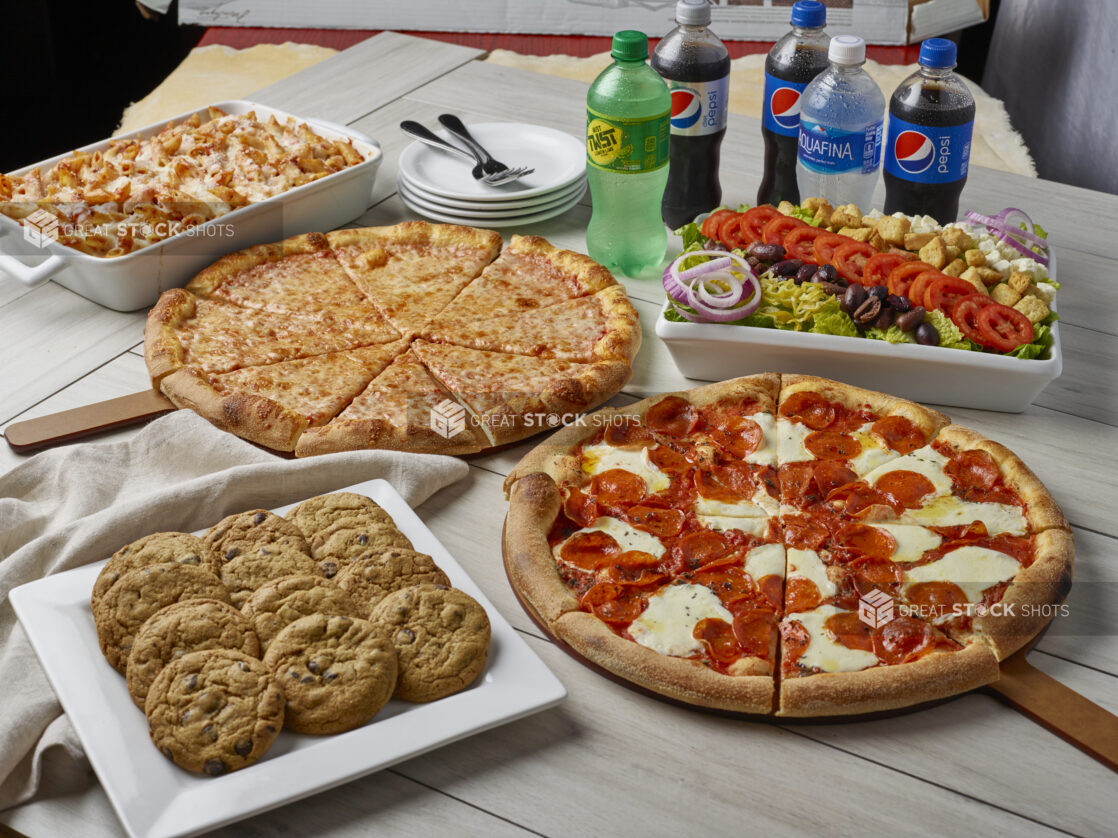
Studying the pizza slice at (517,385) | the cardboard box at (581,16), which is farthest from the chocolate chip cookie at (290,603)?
the cardboard box at (581,16)

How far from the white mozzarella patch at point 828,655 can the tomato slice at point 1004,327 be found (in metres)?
0.96

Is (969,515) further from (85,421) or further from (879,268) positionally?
(85,421)

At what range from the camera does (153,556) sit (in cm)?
198

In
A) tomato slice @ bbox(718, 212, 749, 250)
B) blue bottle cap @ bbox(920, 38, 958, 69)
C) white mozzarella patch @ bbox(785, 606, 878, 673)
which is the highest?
blue bottle cap @ bbox(920, 38, 958, 69)

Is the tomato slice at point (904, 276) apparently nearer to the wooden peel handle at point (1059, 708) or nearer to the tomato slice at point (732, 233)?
the tomato slice at point (732, 233)

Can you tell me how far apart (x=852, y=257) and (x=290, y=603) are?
1.77 meters

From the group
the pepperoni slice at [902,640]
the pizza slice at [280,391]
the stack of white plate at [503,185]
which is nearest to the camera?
the pepperoni slice at [902,640]

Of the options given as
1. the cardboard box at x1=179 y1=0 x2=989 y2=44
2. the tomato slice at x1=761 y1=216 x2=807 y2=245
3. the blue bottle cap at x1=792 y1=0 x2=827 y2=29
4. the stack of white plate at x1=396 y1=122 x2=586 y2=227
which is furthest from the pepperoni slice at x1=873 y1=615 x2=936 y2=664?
the cardboard box at x1=179 y1=0 x2=989 y2=44

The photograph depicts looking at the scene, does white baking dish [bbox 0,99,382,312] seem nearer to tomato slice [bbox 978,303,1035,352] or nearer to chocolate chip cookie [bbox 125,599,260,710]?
chocolate chip cookie [bbox 125,599,260,710]

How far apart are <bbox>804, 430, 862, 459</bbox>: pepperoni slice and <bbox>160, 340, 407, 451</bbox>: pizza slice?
111 centimetres

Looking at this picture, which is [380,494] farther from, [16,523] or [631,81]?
[631,81]

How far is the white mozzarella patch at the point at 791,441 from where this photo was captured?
2.45 m

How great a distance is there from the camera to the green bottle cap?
2812 millimetres

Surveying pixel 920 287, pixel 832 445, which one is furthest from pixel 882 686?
pixel 920 287
